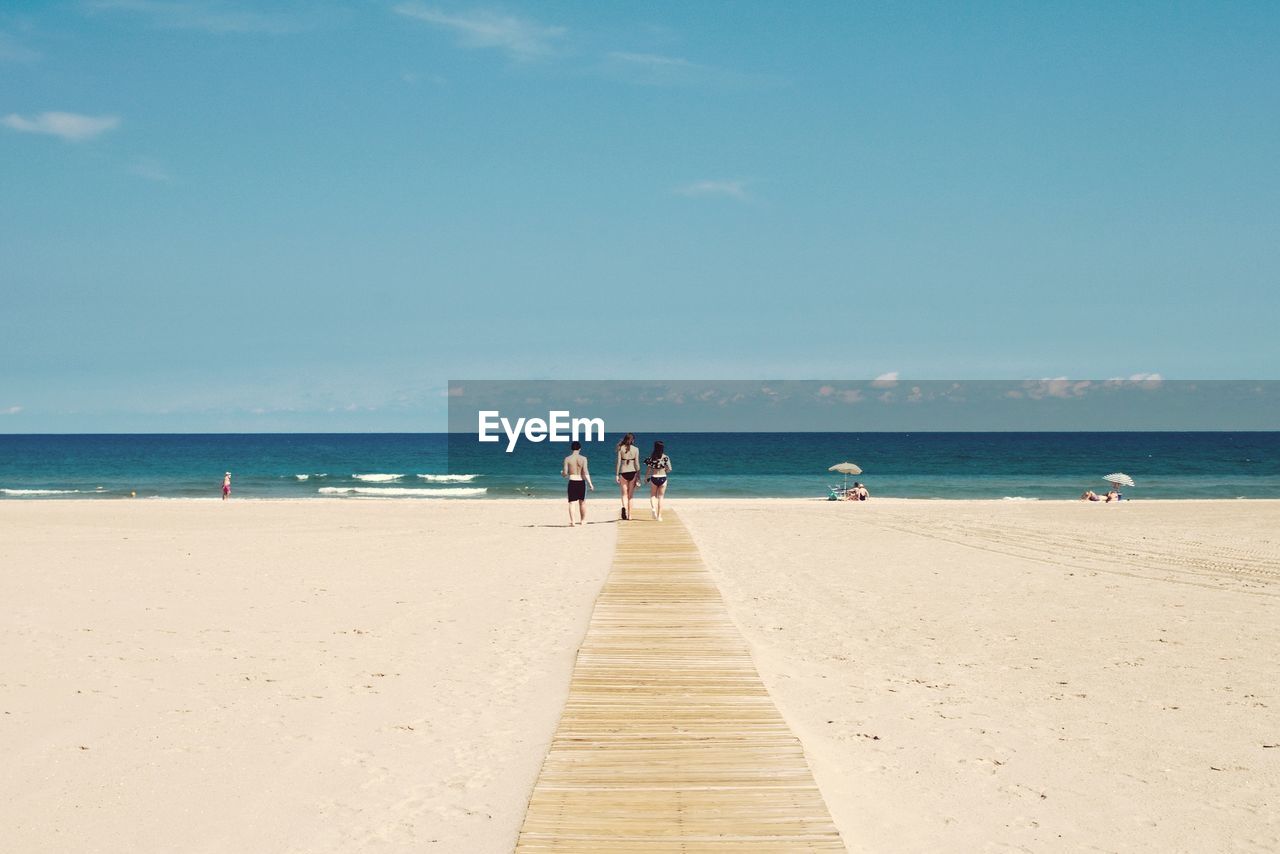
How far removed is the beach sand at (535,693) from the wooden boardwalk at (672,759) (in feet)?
1.06

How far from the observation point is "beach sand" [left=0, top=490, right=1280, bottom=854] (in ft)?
18.2

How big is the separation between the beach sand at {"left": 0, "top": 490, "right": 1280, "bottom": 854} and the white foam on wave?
28.9 meters

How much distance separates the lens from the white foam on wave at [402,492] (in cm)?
4653

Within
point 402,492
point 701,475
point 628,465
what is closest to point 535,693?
point 628,465

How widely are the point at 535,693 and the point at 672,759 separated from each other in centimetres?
230

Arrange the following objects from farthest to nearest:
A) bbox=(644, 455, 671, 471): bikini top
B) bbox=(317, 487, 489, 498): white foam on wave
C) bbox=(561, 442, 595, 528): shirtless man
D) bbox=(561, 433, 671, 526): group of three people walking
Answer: bbox=(317, 487, 489, 498): white foam on wave < bbox=(644, 455, 671, 471): bikini top < bbox=(561, 433, 671, 526): group of three people walking < bbox=(561, 442, 595, 528): shirtless man

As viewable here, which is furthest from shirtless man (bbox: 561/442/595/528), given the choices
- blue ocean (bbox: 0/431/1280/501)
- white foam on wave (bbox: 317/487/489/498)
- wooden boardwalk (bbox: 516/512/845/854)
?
white foam on wave (bbox: 317/487/489/498)

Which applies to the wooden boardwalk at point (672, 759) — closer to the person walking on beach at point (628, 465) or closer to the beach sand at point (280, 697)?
the beach sand at point (280, 697)

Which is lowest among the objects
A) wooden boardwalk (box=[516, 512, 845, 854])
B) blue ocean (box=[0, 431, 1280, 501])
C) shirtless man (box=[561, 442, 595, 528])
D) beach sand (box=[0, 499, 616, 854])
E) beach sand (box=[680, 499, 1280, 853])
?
blue ocean (box=[0, 431, 1280, 501])

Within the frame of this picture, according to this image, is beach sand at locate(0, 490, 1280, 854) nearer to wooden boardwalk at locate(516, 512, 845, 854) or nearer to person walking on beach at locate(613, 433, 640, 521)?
wooden boardwalk at locate(516, 512, 845, 854)

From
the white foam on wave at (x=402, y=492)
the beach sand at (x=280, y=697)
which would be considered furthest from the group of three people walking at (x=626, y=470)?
the white foam on wave at (x=402, y=492)

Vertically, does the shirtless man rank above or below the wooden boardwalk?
above

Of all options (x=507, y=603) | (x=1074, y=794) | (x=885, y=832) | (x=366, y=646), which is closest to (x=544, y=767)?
(x=885, y=832)

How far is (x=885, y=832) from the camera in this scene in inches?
208
